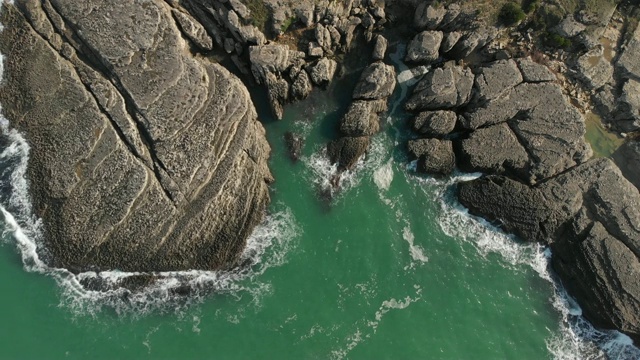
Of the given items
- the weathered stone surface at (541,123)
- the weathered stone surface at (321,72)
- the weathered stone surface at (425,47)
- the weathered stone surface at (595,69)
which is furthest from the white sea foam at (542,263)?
the weathered stone surface at (595,69)

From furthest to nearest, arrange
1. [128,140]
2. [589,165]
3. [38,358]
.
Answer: [589,165]
[128,140]
[38,358]

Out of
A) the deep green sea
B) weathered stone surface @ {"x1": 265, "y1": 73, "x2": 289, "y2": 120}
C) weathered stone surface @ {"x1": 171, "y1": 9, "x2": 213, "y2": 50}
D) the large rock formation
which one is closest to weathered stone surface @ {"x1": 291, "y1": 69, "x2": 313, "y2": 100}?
weathered stone surface @ {"x1": 265, "y1": 73, "x2": 289, "y2": 120}

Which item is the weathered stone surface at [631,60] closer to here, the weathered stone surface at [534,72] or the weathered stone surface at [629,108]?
the weathered stone surface at [629,108]

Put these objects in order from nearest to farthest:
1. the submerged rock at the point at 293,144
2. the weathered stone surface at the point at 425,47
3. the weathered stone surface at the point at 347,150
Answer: the weathered stone surface at the point at 347,150
the submerged rock at the point at 293,144
the weathered stone surface at the point at 425,47

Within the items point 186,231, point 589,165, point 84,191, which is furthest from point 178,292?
point 589,165

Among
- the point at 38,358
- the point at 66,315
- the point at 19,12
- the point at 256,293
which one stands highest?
the point at 19,12

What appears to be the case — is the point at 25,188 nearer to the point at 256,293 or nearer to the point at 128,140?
the point at 128,140

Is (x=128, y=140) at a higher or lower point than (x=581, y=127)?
lower
